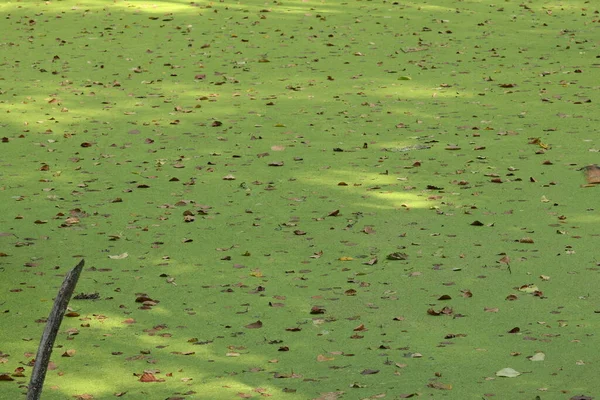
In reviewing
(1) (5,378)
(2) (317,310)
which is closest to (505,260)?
(2) (317,310)

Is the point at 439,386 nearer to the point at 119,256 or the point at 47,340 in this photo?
the point at 47,340

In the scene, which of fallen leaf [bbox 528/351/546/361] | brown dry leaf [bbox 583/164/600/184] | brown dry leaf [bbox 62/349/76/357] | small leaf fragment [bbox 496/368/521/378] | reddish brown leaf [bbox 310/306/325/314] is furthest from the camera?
brown dry leaf [bbox 583/164/600/184]

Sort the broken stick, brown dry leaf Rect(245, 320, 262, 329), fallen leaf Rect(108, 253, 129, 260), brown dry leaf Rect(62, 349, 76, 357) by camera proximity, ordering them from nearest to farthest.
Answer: the broken stick → brown dry leaf Rect(62, 349, 76, 357) → brown dry leaf Rect(245, 320, 262, 329) → fallen leaf Rect(108, 253, 129, 260)

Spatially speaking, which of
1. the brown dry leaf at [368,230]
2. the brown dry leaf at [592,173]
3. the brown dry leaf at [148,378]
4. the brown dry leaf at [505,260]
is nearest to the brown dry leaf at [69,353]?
the brown dry leaf at [148,378]

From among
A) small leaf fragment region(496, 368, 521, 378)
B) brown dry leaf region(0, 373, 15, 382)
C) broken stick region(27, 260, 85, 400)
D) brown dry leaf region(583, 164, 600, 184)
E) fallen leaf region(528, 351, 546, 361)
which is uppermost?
broken stick region(27, 260, 85, 400)

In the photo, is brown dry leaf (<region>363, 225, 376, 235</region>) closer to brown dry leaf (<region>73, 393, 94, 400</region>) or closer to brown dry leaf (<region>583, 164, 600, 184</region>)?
brown dry leaf (<region>583, 164, 600, 184</region>)

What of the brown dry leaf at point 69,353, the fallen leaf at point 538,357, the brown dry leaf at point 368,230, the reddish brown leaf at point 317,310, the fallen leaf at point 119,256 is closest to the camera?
the fallen leaf at point 538,357

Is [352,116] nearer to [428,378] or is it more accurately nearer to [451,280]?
[451,280]

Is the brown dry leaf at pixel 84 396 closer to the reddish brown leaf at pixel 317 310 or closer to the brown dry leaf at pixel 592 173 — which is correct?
the reddish brown leaf at pixel 317 310

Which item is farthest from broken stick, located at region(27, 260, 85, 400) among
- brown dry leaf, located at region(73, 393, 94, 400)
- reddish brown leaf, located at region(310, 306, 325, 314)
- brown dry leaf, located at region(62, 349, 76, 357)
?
reddish brown leaf, located at region(310, 306, 325, 314)

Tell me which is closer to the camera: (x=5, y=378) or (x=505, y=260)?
(x=5, y=378)

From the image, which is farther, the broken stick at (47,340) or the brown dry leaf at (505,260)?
the brown dry leaf at (505,260)

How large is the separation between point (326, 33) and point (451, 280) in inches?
292

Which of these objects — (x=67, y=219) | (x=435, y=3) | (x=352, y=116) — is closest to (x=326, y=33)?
(x=435, y=3)
